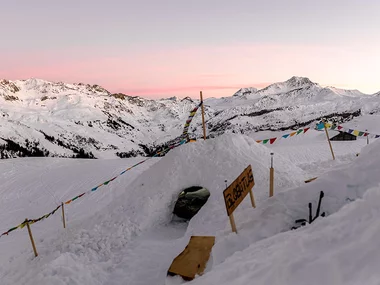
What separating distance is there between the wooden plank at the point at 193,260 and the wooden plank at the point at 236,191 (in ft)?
3.72

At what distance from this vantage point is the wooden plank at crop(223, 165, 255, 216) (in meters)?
7.36

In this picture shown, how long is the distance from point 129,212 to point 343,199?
742 cm

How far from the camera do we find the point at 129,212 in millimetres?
11562

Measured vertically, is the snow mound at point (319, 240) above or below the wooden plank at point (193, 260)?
above

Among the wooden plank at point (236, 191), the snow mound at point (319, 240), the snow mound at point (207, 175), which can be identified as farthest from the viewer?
the snow mound at point (207, 175)

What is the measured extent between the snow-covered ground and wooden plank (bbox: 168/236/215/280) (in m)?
0.22

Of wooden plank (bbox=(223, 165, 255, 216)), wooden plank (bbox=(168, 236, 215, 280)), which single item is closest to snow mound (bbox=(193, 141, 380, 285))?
wooden plank (bbox=(168, 236, 215, 280))

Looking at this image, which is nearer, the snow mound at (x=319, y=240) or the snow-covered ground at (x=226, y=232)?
the snow mound at (x=319, y=240)

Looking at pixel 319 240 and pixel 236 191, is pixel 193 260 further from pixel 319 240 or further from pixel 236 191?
pixel 319 240

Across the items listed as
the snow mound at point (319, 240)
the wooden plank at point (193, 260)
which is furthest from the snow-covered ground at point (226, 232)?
the wooden plank at point (193, 260)

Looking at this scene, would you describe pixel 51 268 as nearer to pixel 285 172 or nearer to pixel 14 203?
pixel 285 172

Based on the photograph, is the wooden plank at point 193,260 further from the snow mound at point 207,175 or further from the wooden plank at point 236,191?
the snow mound at point 207,175

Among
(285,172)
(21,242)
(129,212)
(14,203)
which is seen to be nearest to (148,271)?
(129,212)

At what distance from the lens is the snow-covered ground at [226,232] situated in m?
4.29
